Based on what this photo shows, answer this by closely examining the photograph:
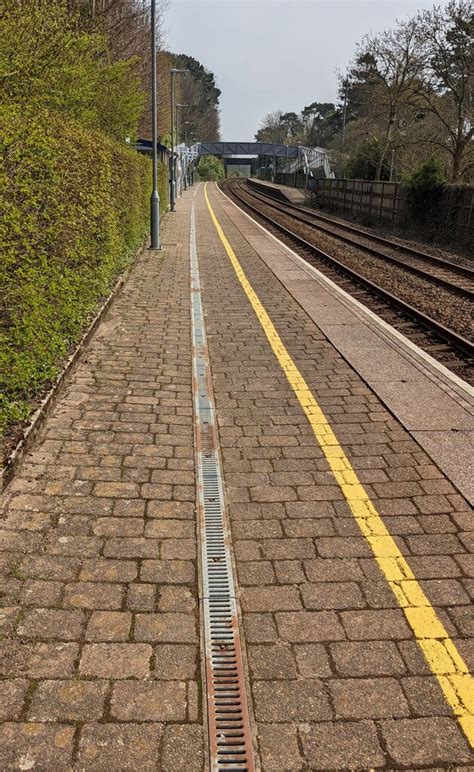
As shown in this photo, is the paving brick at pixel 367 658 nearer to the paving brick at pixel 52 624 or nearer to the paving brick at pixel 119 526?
the paving brick at pixel 52 624

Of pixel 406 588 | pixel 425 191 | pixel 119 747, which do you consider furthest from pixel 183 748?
pixel 425 191

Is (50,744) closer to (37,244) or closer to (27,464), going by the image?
(27,464)

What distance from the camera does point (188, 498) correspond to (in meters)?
4.06

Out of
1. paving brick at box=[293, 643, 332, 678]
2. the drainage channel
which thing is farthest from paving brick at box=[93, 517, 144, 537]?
paving brick at box=[293, 643, 332, 678]

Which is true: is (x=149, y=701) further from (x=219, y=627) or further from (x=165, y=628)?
(x=219, y=627)

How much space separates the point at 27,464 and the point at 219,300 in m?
6.84

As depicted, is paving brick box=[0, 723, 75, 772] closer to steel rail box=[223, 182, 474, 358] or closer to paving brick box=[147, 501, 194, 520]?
paving brick box=[147, 501, 194, 520]

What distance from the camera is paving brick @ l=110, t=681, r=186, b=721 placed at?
2.41 meters

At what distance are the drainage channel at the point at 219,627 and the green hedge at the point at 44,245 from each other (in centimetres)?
148

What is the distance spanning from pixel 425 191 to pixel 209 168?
322ft

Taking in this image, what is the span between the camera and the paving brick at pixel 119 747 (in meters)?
2.20

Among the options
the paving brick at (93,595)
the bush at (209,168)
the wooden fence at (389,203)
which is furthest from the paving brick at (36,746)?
the bush at (209,168)

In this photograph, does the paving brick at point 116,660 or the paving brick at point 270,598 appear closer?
the paving brick at point 116,660

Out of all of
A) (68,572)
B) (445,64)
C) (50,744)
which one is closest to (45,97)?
(68,572)
